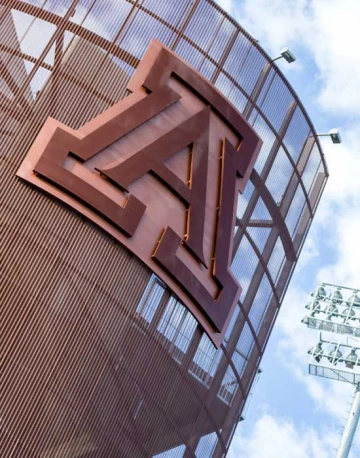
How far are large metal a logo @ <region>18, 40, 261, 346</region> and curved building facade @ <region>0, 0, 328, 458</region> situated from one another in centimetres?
6

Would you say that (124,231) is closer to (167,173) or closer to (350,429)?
(167,173)

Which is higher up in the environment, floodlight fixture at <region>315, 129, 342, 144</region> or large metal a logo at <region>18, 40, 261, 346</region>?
floodlight fixture at <region>315, 129, 342, 144</region>

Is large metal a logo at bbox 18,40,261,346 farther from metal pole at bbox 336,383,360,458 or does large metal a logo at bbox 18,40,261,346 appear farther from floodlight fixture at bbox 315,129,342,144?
metal pole at bbox 336,383,360,458

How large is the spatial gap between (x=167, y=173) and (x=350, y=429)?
26289 mm

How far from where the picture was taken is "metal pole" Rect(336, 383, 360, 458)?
54.2m

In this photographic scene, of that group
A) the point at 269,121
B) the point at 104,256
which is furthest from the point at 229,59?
the point at 104,256

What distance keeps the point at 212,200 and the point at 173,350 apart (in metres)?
4.81

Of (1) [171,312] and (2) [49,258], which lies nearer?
(2) [49,258]

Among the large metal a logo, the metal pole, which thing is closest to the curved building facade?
the large metal a logo

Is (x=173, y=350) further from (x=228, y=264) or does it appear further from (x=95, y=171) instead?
(x=95, y=171)

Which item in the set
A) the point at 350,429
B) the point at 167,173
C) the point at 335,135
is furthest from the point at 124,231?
the point at 350,429

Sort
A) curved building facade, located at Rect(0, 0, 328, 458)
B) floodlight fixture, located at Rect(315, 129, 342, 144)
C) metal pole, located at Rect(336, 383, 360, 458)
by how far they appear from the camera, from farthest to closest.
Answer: metal pole, located at Rect(336, 383, 360, 458) < floodlight fixture, located at Rect(315, 129, 342, 144) < curved building facade, located at Rect(0, 0, 328, 458)

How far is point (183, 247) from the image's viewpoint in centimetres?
3394

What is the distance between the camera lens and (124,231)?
107 feet
